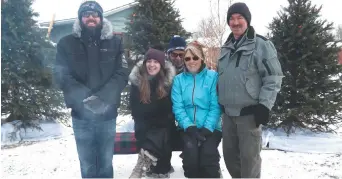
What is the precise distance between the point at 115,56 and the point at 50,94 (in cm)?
462

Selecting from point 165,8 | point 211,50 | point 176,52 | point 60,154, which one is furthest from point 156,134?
point 211,50

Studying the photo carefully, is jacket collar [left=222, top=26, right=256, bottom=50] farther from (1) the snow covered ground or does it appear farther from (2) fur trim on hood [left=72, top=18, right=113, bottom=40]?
(1) the snow covered ground

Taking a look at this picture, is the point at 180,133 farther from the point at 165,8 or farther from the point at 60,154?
the point at 165,8

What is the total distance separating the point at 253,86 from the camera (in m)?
2.83

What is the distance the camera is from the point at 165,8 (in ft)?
22.7

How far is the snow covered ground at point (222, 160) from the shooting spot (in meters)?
A: 4.44

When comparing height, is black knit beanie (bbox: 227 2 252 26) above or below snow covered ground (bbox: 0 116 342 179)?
above

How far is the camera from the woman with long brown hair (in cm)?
347

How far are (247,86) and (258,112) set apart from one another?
10.8 inches

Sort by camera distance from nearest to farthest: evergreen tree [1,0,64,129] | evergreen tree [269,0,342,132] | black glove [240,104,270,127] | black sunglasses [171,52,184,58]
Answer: black glove [240,104,270,127]
black sunglasses [171,52,184,58]
evergreen tree [269,0,342,132]
evergreen tree [1,0,64,129]

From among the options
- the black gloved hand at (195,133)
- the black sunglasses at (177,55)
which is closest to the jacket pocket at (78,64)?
the black gloved hand at (195,133)

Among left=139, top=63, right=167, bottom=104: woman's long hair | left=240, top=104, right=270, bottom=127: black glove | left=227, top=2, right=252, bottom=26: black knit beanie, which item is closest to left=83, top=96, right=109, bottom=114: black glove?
left=139, top=63, right=167, bottom=104: woman's long hair

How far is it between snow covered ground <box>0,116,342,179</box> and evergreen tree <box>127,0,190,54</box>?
2773 mm

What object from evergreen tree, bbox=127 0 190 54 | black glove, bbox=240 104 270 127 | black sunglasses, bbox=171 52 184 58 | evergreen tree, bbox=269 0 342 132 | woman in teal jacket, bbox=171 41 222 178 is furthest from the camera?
evergreen tree, bbox=127 0 190 54
